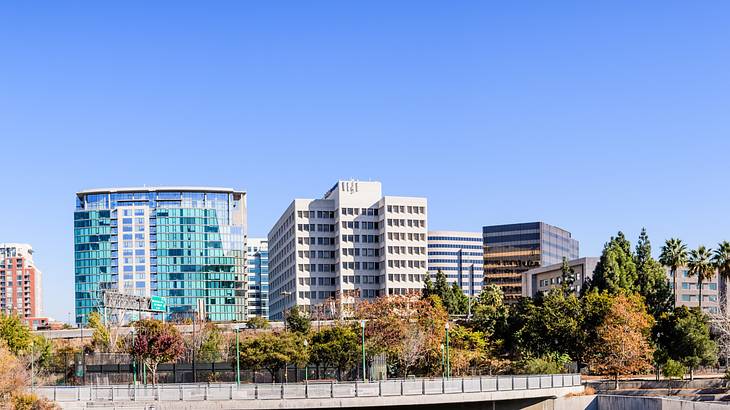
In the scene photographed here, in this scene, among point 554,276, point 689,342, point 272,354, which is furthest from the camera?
point 554,276

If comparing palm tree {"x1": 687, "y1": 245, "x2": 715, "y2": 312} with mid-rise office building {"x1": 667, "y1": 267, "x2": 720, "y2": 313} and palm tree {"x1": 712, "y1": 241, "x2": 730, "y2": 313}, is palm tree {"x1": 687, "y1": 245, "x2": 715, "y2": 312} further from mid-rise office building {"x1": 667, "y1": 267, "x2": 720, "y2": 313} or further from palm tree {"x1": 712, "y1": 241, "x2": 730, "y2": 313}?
mid-rise office building {"x1": 667, "y1": 267, "x2": 720, "y2": 313}

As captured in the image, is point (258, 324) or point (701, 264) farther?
point (258, 324)

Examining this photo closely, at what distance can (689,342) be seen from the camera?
90.3m

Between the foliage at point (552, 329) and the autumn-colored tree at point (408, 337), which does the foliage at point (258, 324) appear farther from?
the foliage at point (552, 329)

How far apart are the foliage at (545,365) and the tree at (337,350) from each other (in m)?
17.0

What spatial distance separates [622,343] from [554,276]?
7100 centimetres

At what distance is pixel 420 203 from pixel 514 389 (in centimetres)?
11581

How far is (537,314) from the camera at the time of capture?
96.9m

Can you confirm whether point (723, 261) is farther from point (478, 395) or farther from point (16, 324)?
point (16, 324)

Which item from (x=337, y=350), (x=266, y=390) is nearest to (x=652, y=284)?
(x=337, y=350)

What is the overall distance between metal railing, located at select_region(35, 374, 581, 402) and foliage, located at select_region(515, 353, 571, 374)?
18920mm

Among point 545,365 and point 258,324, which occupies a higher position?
point 545,365

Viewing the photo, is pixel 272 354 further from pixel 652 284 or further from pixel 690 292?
pixel 690 292

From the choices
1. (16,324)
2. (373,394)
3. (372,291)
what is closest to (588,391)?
(373,394)
